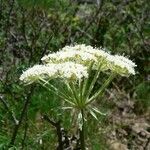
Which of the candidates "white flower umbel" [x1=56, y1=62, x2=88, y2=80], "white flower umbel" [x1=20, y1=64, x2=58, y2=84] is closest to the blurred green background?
"white flower umbel" [x1=20, y1=64, x2=58, y2=84]

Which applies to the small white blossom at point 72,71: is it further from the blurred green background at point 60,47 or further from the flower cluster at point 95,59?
the blurred green background at point 60,47

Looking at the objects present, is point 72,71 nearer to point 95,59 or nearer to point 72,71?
point 72,71

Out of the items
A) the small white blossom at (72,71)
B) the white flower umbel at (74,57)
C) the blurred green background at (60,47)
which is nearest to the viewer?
the small white blossom at (72,71)

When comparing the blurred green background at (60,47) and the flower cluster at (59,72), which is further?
the blurred green background at (60,47)

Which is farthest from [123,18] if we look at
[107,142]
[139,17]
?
[107,142]

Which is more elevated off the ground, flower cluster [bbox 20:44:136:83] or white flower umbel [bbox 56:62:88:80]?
flower cluster [bbox 20:44:136:83]

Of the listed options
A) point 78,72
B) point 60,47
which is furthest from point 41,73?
point 60,47

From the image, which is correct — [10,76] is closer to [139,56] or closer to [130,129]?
[130,129]

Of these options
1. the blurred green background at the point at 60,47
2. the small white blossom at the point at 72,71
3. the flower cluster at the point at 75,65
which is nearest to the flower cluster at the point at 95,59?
the flower cluster at the point at 75,65

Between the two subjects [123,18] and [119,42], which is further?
[123,18]

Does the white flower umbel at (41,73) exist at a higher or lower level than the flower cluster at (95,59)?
lower

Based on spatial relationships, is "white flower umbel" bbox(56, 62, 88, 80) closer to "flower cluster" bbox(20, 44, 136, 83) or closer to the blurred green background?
"flower cluster" bbox(20, 44, 136, 83)
